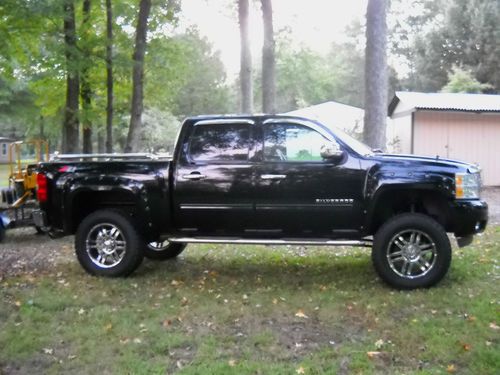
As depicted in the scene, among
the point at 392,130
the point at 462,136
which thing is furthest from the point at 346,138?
the point at 392,130

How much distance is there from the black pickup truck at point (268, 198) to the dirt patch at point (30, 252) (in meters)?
1.11

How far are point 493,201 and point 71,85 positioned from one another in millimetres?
12416

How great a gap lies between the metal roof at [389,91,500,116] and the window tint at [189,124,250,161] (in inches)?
530

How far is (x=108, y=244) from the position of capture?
24.6ft

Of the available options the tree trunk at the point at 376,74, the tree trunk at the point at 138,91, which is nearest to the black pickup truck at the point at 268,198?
the tree trunk at the point at 376,74

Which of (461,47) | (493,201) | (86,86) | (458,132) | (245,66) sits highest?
(461,47)

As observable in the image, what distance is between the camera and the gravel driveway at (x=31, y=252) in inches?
334

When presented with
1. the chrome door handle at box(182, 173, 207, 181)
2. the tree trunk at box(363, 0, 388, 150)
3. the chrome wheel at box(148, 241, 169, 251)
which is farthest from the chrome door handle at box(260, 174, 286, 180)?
the tree trunk at box(363, 0, 388, 150)

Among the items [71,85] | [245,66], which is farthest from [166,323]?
[245,66]

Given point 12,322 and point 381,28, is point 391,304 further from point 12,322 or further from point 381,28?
point 381,28

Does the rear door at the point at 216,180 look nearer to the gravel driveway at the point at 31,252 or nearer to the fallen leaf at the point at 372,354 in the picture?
the gravel driveway at the point at 31,252

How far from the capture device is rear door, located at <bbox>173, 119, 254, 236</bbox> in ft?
23.4

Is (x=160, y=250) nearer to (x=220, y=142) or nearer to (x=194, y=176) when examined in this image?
(x=194, y=176)

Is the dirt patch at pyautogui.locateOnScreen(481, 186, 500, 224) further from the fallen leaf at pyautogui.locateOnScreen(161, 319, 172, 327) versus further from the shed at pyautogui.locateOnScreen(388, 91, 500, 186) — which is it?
the fallen leaf at pyautogui.locateOnScreen(161, 319, 172, 327)
